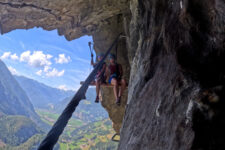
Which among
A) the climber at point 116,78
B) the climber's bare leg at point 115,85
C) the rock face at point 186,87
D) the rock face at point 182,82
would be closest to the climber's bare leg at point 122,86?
the climber at point 116,78

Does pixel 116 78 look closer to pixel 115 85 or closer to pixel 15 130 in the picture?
pixel 115 85

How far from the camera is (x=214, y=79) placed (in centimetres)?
264

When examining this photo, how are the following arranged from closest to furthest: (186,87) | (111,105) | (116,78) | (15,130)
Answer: (186,87) → (116,78) → (111,105) → (15,130)

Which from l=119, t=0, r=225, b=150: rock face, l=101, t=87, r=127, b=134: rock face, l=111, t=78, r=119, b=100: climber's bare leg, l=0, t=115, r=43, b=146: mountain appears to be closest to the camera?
l=119, t=0, r=225, b=150: rock face

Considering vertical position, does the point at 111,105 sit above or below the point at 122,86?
below

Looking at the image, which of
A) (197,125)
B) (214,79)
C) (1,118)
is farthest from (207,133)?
(1,118)

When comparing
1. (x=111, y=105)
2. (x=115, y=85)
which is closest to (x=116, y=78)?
(x=115, y=85)

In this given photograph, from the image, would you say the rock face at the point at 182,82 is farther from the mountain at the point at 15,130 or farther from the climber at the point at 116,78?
the mountain at the point at 15,130

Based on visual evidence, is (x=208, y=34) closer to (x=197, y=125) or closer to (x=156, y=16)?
(x=197, y=125)

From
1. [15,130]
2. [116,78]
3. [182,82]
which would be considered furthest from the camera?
[15,130]

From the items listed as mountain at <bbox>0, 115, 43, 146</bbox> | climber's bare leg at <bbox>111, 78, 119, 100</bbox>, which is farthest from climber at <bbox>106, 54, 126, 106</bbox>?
mountain at <bbox>0, 115, 43, 146</bbox>

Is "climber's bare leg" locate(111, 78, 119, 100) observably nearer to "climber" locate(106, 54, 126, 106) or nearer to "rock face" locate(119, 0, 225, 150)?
"climber" locate(106, 54, 126, 106)

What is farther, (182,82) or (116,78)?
(116,78)

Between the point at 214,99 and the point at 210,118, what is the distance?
0.25 metres
